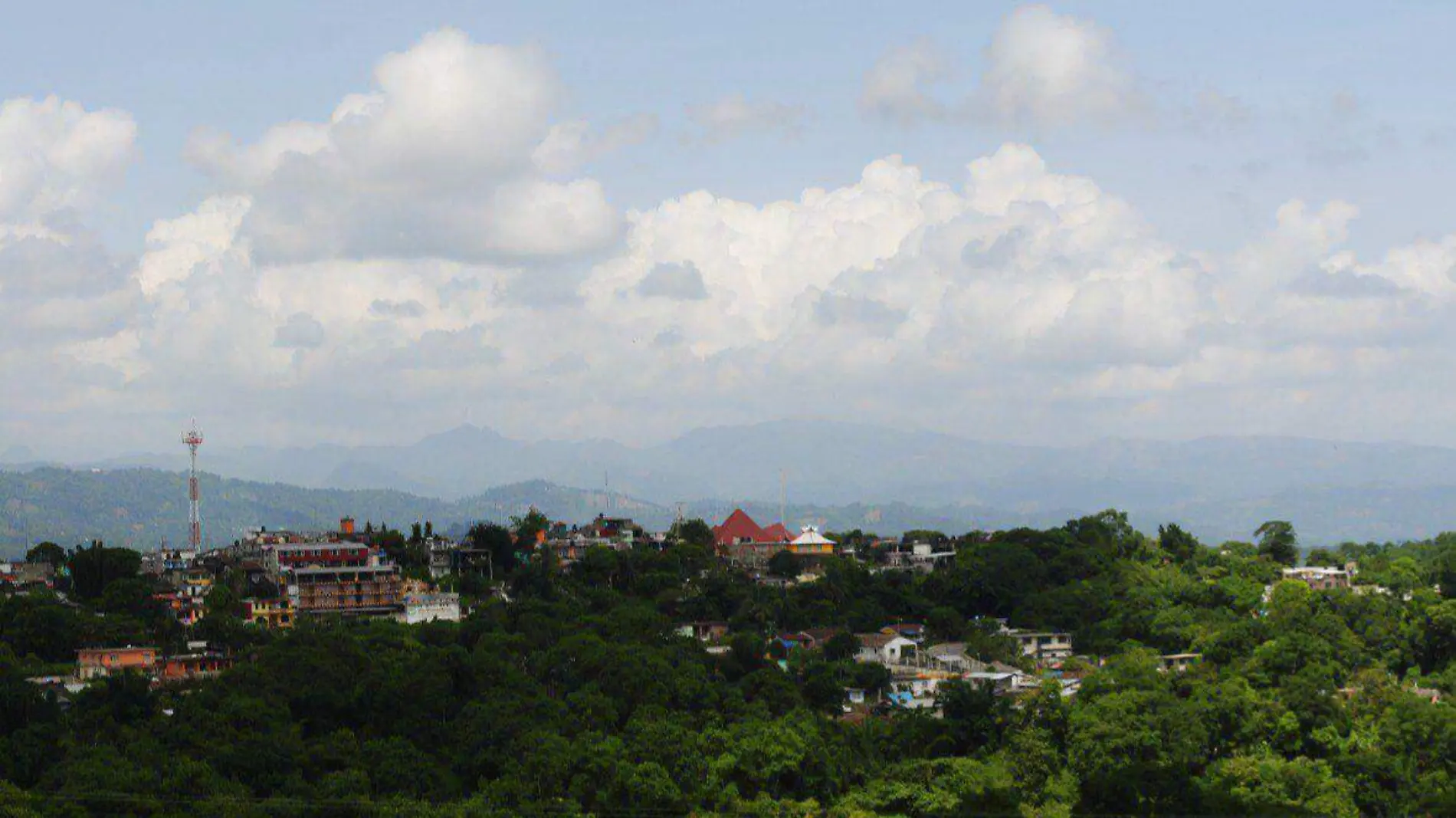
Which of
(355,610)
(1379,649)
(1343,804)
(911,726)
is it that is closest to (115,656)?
(355,610)

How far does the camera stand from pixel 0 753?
72.0 feet

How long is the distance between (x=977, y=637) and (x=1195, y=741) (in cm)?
929

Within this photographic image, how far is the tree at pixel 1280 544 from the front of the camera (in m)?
45.8

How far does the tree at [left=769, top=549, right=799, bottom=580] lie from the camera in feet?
141

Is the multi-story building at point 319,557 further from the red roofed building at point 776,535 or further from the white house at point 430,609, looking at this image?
the red roofed building at point 776,535

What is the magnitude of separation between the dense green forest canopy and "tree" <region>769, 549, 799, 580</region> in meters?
8.06

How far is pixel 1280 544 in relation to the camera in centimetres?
4578

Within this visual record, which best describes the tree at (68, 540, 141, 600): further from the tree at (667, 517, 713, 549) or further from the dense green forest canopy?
the tree at (667, 517, 713, 549)

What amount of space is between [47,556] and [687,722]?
78.9 feet

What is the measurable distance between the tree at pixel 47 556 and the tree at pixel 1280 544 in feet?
109

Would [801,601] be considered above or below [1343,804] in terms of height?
above

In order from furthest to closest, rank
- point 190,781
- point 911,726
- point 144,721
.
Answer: point 911,726, point 144,721, point 190,781

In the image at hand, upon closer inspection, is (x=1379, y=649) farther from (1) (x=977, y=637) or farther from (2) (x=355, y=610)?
(2) (x=355, y=610)

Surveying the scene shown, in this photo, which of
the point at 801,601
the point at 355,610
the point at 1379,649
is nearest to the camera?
the point at 1379,649
